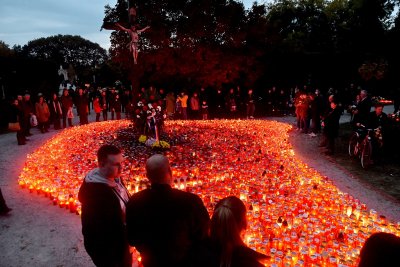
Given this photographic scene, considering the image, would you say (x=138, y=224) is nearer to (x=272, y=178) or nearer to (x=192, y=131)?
(x=272, y=178)

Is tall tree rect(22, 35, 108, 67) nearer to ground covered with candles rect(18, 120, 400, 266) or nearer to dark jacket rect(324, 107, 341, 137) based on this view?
ground covered with candles rect(18, 120, 400, 266)

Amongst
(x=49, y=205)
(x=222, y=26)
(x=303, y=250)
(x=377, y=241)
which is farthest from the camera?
(x=222, y=26)

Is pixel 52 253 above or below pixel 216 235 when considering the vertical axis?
below

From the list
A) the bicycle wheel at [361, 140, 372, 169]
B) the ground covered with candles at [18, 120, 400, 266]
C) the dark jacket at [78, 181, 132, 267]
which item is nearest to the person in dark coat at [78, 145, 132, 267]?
the dark jacket at [78, 181, 132, 267]

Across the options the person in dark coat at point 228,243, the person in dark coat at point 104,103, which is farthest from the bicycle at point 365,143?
the person in dark coat at point 104,103

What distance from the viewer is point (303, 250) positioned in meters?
4.78

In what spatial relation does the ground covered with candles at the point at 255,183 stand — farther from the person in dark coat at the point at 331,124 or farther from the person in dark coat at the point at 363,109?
the person in dark coat at the point at 363,109

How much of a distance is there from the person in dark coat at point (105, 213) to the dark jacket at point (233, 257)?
118cm

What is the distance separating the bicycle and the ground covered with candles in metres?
1.91

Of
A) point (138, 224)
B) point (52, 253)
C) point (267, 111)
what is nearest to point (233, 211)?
point (138, 224)

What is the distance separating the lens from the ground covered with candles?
514 centimetres

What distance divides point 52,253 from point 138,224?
3.13 meters

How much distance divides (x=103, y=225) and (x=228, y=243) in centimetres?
155

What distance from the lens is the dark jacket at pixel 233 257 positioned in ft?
7.50
